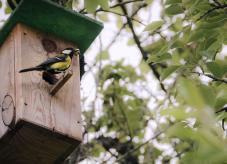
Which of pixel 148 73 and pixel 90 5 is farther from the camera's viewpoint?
pixel 148 73

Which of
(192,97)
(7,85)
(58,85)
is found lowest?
(192,97)

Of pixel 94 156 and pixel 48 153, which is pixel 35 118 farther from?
pixel 94 156

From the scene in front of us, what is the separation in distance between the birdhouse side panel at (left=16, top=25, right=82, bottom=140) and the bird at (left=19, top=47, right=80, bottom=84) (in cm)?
5

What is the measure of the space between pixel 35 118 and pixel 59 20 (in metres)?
0.73

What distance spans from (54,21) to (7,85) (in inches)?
19.4

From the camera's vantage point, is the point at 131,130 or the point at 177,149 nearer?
the point at 131,130

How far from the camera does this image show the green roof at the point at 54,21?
107 inches

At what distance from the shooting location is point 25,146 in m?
2.43

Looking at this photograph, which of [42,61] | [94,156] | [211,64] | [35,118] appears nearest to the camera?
[211,64]

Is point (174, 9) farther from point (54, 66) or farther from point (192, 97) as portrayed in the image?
point (192, 97)

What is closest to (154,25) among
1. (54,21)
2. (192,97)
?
(54,21)

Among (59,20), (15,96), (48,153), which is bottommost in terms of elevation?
(48,153)

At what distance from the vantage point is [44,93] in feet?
8.35

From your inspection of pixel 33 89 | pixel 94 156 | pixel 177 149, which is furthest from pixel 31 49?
pixel 177 149
